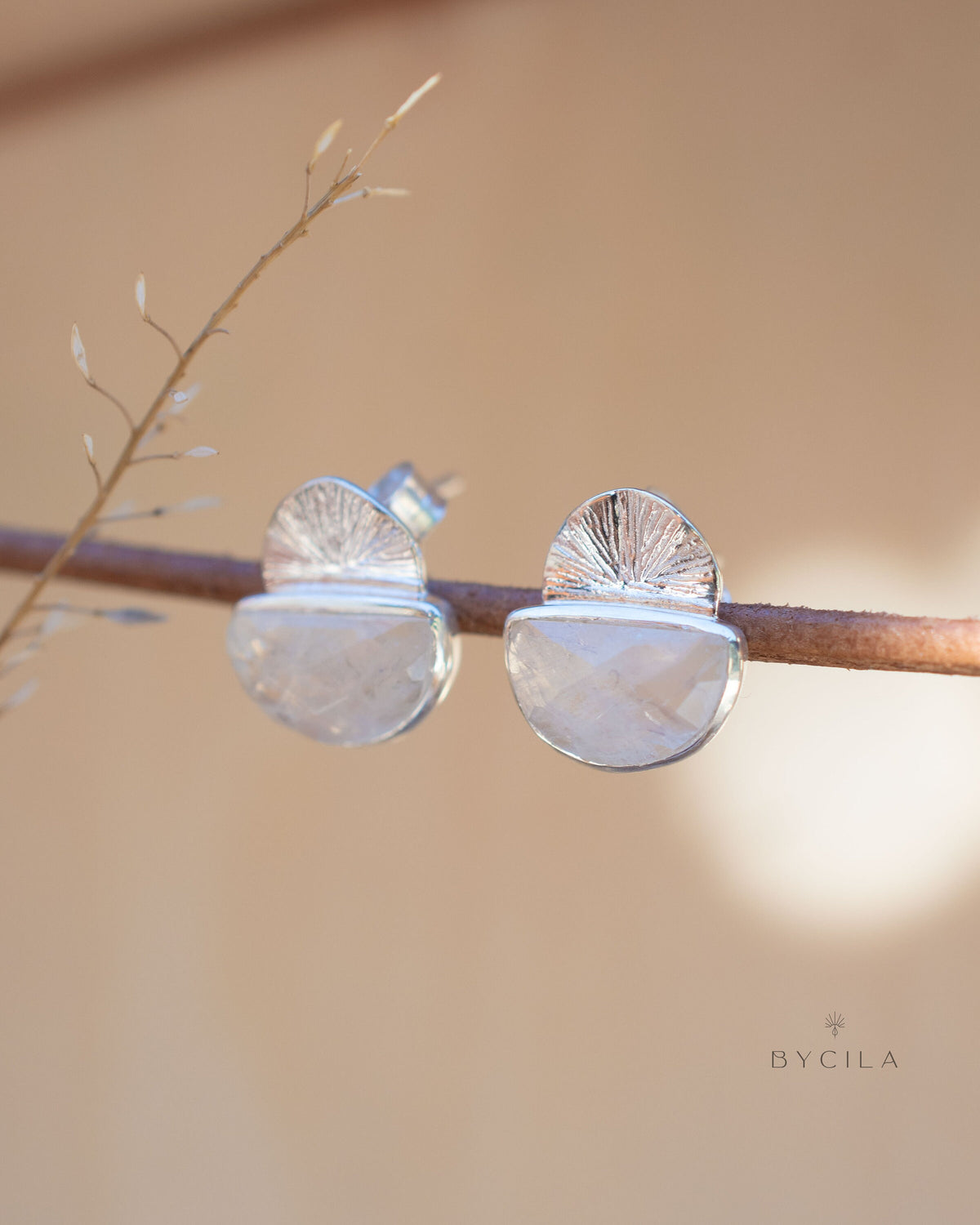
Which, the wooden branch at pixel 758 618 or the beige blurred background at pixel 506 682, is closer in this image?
the wooden branch at pixel 758 618

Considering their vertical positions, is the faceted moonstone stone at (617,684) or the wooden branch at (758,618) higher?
the wooden branch at (758,618)

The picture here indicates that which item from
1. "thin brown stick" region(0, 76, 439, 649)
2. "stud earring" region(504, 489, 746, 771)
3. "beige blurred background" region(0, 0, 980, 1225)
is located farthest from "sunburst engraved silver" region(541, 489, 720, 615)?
"beige blurred background" region(0, 0, 980, 1225)

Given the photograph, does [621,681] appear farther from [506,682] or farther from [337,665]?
[506,682]

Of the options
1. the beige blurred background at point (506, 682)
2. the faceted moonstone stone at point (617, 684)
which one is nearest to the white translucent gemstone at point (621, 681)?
the faceted moonstone stone at point (617, 684)

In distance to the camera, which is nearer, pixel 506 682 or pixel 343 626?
pixel 343 626

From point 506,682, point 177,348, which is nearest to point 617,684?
point 177,348

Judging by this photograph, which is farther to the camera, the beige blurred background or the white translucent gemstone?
the beige blurred background

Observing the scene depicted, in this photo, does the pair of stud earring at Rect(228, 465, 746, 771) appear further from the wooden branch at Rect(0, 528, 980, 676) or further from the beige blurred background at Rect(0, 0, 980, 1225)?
the beige blurred background at Rect(0, 0, 980, 1225)

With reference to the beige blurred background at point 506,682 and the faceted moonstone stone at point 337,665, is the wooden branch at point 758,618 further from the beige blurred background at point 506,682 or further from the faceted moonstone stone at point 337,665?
the beige blurred background at point 506,682
